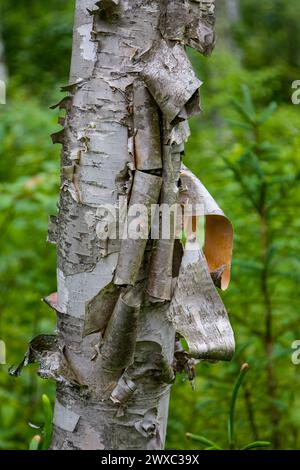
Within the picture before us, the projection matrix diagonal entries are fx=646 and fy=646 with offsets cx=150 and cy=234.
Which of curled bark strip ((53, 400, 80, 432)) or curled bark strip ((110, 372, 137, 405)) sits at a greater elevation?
curled bark strip ((110, 372, 137, 405))

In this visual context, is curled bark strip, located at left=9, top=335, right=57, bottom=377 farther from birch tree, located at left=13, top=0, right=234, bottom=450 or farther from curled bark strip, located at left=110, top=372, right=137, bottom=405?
curled bark strip, located at left=110, top=372, right=137, bottom=405

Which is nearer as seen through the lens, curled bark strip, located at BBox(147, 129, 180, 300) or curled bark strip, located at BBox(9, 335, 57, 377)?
curled bark strip, located at BBox(147, 129, 180, 300)

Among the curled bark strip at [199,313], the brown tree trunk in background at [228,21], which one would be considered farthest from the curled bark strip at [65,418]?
the brown tree trunk in background at [228,21]

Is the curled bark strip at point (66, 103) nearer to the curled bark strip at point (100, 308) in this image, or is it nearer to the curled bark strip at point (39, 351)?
the curled bark strip at point (100, 308)

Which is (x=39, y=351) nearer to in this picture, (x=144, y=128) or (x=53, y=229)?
(x=53, y=229)

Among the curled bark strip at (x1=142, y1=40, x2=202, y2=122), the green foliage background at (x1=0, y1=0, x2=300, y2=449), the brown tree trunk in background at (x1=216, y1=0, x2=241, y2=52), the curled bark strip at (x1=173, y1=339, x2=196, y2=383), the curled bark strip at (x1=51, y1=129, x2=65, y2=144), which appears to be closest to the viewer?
the curled bark strip at (x1=142, y1=40, x2=202, y2=122)

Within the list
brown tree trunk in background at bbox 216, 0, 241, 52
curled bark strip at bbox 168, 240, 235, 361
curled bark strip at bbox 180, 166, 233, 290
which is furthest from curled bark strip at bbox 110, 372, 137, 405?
brown tree trunk in background at bbox 216, 0, 241, 52

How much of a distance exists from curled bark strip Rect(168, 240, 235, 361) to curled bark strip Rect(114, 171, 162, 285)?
86mm

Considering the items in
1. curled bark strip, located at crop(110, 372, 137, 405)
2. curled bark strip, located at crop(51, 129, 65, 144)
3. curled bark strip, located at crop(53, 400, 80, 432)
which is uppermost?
curled bark strip, located at crop(51, 129, 65, 144)

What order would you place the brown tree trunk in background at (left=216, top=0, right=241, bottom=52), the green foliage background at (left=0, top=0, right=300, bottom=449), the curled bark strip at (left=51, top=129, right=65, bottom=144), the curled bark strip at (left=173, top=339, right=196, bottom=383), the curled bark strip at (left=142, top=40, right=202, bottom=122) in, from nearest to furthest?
1. the curled bark strip at (left=142, top=40, right=202, bottom=122)
2. the curled bark strip at (left=51, top=129, right=65, bottom=144)
3. the curled bark strip at (left=173, top=339, right=196, bottom=383)
4. the green foliage background at (left=0, top=0, right=300, bottom=449)
5. the brown tree trunk in background at (left=216, top=0, right=241, bottom=52)

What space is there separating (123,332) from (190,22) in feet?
1.48

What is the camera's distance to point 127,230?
90cm

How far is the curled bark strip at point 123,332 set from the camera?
0.92 metres

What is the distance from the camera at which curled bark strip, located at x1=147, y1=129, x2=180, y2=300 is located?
3.01 ft
